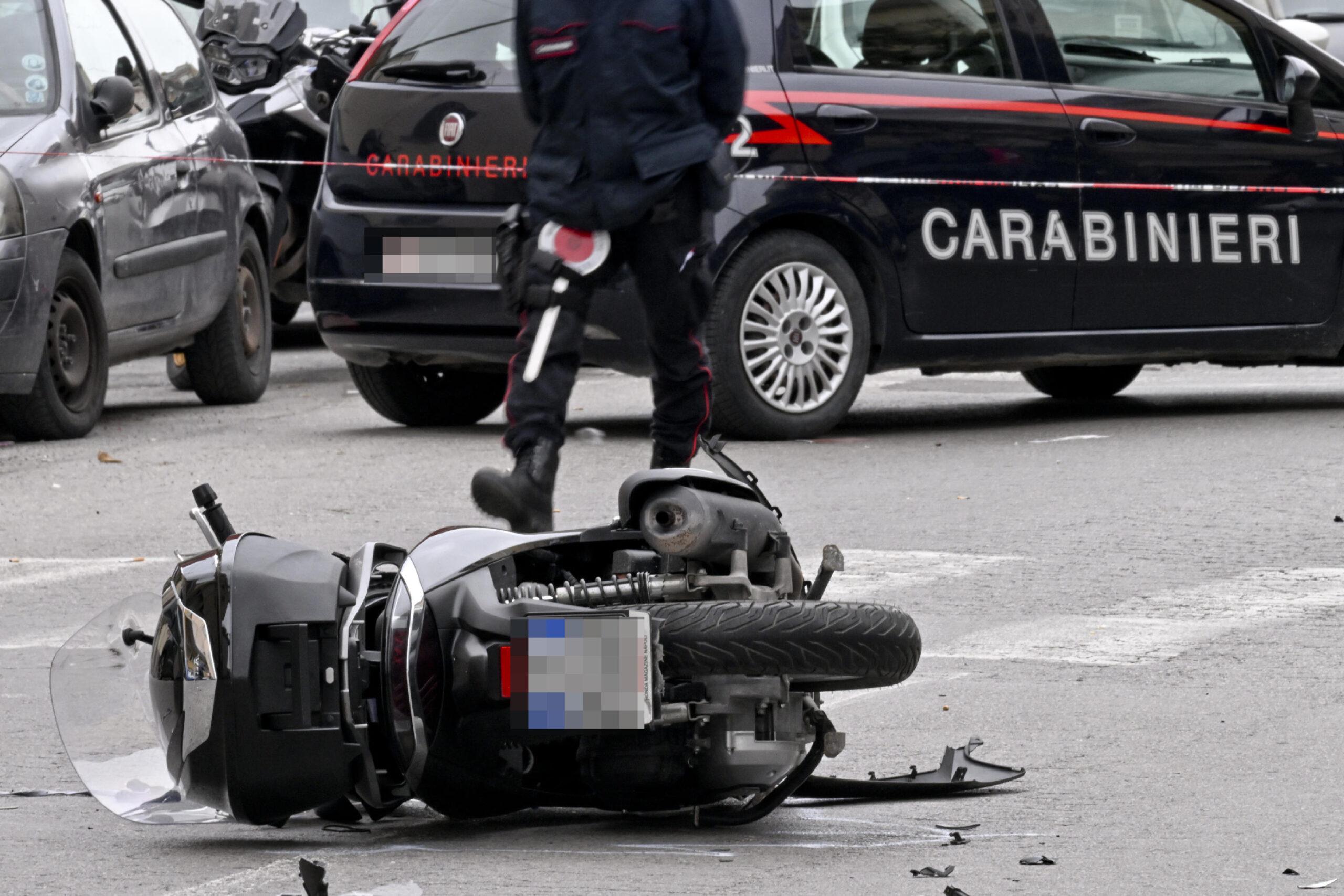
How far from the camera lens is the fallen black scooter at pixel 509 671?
3984 mm

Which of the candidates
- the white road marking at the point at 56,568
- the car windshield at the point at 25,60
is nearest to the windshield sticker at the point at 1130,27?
the car windshield at the point at 25,60

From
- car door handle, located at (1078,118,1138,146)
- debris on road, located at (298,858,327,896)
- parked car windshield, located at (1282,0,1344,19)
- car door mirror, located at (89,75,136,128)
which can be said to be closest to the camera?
debris on road, located at (298,858,327,896)

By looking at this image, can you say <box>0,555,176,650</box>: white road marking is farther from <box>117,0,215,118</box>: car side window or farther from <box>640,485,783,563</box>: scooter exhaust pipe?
<box>117,0,215,118</box>: car side window

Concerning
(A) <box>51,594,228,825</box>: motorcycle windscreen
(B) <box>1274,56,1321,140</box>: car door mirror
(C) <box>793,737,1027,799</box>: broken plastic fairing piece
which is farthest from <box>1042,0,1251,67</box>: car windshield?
(A) <box>51,594,228,825</box>: motorcycle windscreen

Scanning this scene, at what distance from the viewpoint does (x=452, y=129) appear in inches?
380

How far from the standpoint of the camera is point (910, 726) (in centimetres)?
514

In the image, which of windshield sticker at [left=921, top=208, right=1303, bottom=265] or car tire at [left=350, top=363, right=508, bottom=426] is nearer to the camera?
windshield sticker at [left=921, top=208, right=1303, bottom=265]

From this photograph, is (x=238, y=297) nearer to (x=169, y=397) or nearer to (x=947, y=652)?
(x=169, y=397)

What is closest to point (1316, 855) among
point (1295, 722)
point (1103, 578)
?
point (1295, 722)

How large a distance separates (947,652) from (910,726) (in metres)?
0.78

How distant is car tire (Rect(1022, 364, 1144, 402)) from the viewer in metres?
11.7

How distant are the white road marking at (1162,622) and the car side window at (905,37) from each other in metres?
3.69

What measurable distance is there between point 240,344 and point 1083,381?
4138mm

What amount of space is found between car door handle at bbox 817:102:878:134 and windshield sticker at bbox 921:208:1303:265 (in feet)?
1.48
